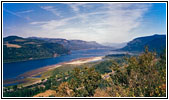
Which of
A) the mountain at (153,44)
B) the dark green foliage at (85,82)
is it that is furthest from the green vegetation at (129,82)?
the mountain at (153,44)

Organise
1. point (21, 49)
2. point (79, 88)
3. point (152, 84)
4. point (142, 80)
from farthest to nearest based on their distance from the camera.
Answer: point (21, 49), point (79, 88), point (142, 80), point (152, 84)

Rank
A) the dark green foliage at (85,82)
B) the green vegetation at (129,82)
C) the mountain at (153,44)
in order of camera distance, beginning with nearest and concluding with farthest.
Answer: the green vegetation at (129,82)
the dark green foliage at (85,82)
the mountain at (153,44)

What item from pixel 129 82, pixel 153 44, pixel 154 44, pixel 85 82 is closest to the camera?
pixel 129 82

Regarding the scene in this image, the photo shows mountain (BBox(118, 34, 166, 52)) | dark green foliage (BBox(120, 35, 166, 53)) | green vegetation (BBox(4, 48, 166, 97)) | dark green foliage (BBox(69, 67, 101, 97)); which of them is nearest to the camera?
green vegetation (BBox(4, 48, 166, 97))

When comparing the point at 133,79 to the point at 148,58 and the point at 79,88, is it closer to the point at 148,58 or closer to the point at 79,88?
the point at 148,58

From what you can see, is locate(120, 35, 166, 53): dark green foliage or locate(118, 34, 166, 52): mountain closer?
locate(120, 35, 166, 53): dark green foliage

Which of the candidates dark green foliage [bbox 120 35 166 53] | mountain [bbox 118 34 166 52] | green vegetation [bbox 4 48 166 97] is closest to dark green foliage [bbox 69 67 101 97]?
green vegetation [bbox 4 48 166 97]

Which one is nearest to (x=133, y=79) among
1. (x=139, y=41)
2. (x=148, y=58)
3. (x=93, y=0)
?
(x=148, y=58)

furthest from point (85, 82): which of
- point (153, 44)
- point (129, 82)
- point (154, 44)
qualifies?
point (153, 44)

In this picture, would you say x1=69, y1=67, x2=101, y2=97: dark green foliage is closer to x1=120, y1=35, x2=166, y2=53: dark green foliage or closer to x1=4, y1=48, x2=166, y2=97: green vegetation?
x1=4, y1=48, x2=166, y2=97: green vegetation

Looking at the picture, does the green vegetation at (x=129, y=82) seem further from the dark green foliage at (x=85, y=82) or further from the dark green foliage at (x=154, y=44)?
the dark green foliage at (x=154, y=44)

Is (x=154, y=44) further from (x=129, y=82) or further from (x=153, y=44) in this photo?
(x=129, y=82)
